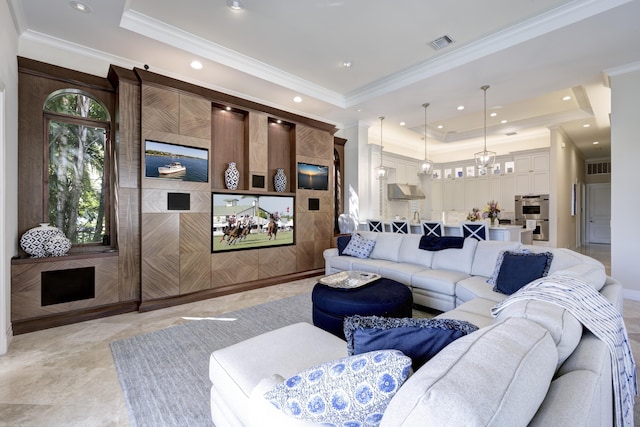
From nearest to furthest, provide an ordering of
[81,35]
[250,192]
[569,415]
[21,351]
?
1. [569,415]
2. [21,351]
3. [81,35]
4. [250,192]

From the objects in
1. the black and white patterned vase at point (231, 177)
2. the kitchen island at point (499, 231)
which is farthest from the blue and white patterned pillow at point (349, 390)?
the kitchen island at point (499, 231)

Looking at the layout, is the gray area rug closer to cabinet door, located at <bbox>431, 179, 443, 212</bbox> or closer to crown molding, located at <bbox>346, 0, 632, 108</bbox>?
crown molding, located at <bbox>346, 0, 632, 108</bbox>

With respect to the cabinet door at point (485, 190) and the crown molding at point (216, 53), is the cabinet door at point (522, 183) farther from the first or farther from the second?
the crown molding at point (216, 53)

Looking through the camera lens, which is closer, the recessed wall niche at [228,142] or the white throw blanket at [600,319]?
the white throw blanket at [600,319]

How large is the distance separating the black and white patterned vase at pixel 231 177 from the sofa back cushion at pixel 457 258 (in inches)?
124

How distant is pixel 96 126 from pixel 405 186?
6651mm

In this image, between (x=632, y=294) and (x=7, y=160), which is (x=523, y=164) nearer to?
(x=632, y=294)

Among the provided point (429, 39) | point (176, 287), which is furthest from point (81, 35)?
point (429, 39)

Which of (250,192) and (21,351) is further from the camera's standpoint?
(250,192)

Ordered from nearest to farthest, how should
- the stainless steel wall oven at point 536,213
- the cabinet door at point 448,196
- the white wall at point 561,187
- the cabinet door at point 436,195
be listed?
the white wall at point 561,187 → the stainless steel wall oven at point 536,213 → the cabinet door at point 448,196 → the cabinet door at point 436,195

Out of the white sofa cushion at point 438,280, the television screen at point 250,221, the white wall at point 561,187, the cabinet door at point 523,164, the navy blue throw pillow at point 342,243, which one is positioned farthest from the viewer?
the cabinet door at point 523,164

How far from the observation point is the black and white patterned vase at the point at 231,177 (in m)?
4.43

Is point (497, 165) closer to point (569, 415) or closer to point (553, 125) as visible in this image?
point (553, 125)

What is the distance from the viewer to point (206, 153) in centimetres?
413
